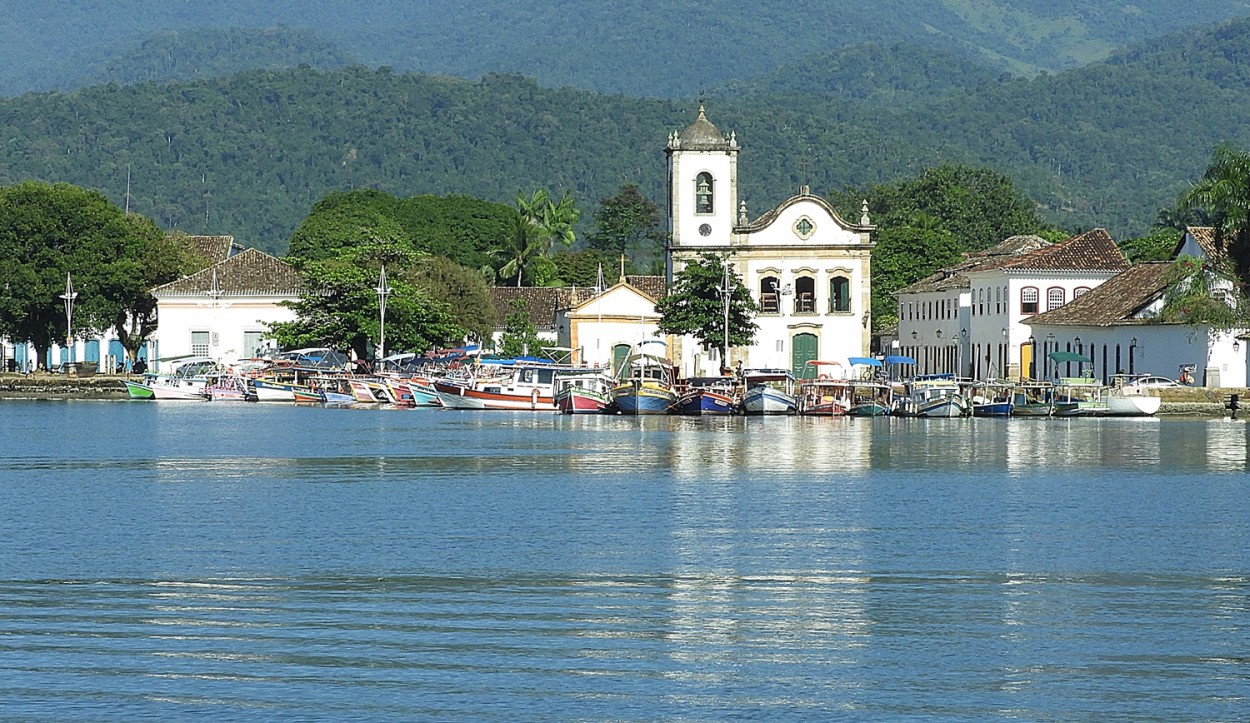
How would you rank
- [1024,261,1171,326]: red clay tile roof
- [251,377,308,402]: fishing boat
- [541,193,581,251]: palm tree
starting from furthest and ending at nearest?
[541,193,581,251]: palm tree, [251,377,308,402]: fishing boat, [1024,261,1171,326]: red clay tile roof

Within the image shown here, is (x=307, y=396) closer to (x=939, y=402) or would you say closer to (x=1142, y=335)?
(x=939, y=402)

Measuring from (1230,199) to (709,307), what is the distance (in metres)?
24.3

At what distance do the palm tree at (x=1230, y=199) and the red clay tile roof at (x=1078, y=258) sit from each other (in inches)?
555

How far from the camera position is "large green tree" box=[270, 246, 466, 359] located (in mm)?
99688

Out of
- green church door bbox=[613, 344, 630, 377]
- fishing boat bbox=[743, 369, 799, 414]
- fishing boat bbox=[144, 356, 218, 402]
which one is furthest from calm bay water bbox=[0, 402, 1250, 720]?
green church door bbox=[613, 344, 630, 377]

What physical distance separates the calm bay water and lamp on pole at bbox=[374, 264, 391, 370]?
4545 cm

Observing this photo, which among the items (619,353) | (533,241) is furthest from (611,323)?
(533,241)

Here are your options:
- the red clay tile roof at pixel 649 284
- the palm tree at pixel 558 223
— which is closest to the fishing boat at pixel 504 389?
the red clay tile roof at pixel 649 284

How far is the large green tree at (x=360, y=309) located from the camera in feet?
327

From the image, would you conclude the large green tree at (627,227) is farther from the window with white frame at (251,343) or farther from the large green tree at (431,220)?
the window with white frame at (251,343)

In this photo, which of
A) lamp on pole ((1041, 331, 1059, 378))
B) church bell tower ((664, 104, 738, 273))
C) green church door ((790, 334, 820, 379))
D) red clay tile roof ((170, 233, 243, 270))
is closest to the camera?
lamp on pole ((1041, 331, 1059, 378))

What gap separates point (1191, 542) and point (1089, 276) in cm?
6338

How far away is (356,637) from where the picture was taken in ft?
69.1

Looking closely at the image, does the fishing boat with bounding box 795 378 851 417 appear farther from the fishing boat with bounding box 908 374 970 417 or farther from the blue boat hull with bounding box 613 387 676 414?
the blue boat hull with bounding box 613 387 676 414
